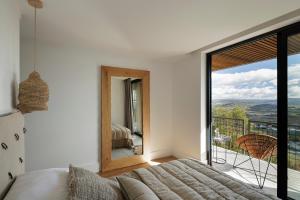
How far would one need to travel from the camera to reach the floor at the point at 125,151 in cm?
338

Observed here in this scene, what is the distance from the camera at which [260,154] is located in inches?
106

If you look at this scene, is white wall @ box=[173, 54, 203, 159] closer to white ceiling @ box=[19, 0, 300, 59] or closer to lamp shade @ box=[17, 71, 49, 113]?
white ceiling @ box=[19, 0, 300, 59]

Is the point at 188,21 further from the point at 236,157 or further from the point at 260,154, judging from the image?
the point at 236,157

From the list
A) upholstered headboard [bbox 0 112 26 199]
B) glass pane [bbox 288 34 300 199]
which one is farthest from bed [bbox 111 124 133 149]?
glass pane [bbox 288 34 300 199]

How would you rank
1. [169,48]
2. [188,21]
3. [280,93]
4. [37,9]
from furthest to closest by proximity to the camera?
1. [169,48]
2. [280,93]
3. [188,21]
4. [37,9]

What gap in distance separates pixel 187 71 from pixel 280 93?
1.76 metres

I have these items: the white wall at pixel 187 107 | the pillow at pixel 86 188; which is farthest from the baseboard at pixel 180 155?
the pillow at pixel 86 188

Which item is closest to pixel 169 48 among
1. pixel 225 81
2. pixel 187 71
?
pixel 187 71

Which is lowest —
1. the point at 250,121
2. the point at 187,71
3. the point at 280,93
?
the point at 250,121

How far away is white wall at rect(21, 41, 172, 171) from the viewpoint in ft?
8.86

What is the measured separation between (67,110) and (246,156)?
3.79 meters

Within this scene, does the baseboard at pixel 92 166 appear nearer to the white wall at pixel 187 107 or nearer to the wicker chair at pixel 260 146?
the white wall at pixel 187 107

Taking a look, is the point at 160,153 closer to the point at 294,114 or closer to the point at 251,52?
the point at 294,114

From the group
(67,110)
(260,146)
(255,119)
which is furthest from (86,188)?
(255,119)
